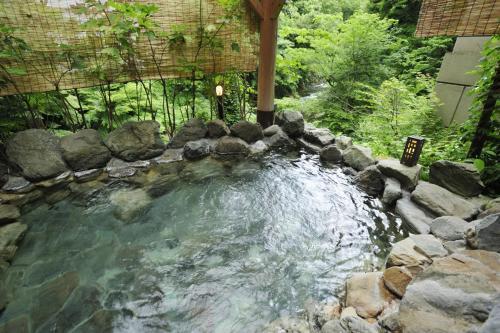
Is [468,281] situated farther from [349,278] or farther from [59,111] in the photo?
[59,111]

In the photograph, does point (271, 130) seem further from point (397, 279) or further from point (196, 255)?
point (397, 279)

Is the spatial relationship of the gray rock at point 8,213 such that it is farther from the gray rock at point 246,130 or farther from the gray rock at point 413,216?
the gray rock at point 413,216

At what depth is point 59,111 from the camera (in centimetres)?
565

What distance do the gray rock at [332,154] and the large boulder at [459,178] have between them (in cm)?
179

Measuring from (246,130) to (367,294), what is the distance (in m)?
4.29

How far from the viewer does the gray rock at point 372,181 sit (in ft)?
14.6

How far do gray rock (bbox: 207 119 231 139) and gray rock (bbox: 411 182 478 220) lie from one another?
4043 mm

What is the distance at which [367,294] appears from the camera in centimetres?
249

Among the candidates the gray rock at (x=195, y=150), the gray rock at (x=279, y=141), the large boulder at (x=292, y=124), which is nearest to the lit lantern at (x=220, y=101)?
the gray rock at (x=195, y=150)

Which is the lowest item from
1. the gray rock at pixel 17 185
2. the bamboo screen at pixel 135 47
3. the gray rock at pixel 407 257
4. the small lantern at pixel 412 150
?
the gray rock at pixel 17 185

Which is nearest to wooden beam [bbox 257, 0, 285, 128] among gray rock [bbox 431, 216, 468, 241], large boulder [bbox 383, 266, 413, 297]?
gray rock [bbox 431, 216, 468, 241]

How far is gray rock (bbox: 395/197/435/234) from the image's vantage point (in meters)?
3.41

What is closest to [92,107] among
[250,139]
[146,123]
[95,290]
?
[146,123]

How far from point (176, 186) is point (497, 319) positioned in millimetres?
4269
